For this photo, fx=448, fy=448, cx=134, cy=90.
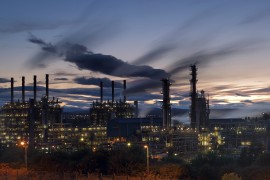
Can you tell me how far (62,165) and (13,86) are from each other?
57.9 m

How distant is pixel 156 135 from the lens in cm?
6309

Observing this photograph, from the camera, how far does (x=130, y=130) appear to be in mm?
74062

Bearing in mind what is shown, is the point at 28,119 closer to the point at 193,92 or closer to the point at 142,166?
the point at 193,92

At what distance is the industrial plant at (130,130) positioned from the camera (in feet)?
208

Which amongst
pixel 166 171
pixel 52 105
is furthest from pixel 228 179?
pixel 52 105

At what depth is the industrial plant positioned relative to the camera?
63.3 m

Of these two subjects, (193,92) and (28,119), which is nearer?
(193,92)

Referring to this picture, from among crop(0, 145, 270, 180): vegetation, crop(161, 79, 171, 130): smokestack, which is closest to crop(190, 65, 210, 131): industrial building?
crop(161, 79, 171, 130): smokestack

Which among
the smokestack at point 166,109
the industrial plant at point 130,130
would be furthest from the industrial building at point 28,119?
the smokestack at point 166,109

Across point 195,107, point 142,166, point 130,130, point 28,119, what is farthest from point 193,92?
point 142,166

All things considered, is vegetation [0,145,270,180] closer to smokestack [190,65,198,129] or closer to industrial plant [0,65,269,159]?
industrial plant [0,65,269,159]

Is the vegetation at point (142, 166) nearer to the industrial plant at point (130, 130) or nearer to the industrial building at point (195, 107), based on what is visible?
the industrial plant at point (130, 130)

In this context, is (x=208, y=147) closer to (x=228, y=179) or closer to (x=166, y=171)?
(x=166, y=171)

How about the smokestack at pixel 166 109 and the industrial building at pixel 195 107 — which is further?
the industrial building at pixel 195 107
